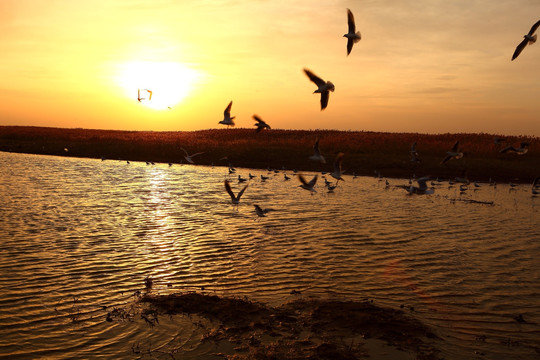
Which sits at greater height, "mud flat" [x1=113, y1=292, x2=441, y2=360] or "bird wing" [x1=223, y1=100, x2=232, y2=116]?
"bird wing" [x1=223, y1=100, x2=232, y2=116]

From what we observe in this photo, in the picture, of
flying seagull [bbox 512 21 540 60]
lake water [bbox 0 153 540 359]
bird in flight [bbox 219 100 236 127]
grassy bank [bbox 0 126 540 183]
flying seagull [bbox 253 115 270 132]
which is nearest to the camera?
lake water [bbox 0 153 540 359]

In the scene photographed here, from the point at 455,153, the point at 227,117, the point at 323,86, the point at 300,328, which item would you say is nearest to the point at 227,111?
the point at 227,117

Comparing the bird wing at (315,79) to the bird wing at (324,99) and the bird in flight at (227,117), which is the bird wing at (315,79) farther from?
the bird in flight at (227,117)

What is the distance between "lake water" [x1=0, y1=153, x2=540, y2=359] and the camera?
825cm

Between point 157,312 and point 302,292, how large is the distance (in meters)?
3.21

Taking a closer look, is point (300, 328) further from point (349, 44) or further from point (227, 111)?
point (227, 111)

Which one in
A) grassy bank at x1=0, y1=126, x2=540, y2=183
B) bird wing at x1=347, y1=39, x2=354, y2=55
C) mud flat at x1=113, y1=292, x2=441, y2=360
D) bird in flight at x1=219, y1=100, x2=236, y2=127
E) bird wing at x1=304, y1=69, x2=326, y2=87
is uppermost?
bird wing at x1=347, y1=39, x2=354, y2=55

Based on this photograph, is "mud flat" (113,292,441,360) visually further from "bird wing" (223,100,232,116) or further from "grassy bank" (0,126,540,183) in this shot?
"grassy bank" (0,126,540,183)

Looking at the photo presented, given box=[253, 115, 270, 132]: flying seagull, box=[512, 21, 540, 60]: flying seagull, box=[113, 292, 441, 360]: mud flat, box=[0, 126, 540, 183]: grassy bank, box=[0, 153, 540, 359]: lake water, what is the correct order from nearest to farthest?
box=[113, 292, 441, 360]: mud flat < box=[0, 153, 540, 359]: lake water < box=[512, 21, 540, 60]: flying seagull < box=[253, 115, 270, 132]: flying seagull < box=[0, 126, 540, 183]: grassy bank

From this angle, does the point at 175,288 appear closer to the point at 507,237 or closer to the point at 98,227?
the point at 98,227

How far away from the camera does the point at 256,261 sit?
12648mm

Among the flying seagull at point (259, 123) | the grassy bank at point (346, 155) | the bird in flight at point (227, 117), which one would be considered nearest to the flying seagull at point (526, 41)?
the flying seagull at point (259, 123)

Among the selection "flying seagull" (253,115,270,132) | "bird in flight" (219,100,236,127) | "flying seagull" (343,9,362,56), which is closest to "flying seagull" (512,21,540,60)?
"flying seagull" (343,9,362,56)

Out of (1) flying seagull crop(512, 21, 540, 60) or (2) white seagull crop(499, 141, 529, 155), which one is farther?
(2) white seagull crop(499, 141, 529, 155)
